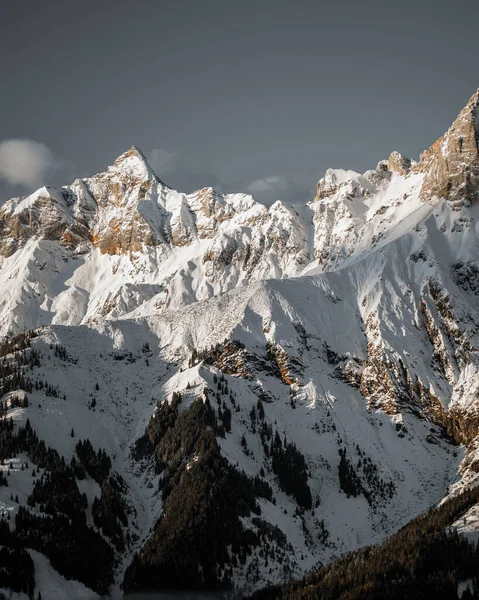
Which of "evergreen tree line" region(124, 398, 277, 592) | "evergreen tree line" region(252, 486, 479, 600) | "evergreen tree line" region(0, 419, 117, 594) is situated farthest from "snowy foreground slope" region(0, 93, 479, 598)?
"evergreen tree line" region(252, 486, 479, 600)

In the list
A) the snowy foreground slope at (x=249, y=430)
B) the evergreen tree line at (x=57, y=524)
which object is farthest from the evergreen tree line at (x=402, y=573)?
the evergreen tree line at (x=57, y=524)

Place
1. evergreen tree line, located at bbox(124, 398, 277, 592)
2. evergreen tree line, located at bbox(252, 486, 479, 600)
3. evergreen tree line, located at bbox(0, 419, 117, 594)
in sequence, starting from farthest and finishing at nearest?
evergreen tree line, located at bbox(124, 398, 277, 592)
evergreen tree line, located at bbox(0, 419, 117, 594)
evergreen tree line, located at bbox(252, 486, 479, 600)

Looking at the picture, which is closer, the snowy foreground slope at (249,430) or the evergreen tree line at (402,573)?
the evergreen tree line at (402,573)

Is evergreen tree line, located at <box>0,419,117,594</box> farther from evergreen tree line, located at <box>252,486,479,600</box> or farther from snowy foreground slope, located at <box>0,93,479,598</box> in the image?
evergreen tree line, located at <box>252,486,479,600</box>

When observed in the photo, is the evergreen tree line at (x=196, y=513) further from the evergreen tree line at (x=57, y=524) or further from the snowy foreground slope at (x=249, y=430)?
the evergreen tree line at (x=57, y=524)

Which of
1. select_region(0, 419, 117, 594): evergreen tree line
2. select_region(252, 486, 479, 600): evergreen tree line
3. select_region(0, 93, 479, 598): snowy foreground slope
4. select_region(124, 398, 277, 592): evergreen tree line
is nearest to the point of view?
select_region(252, 486, 479, 600): evergreen tree line

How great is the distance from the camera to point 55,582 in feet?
358

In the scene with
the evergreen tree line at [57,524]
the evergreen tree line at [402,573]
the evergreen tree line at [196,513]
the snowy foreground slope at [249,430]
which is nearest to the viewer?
the evergreen tree line at [402,573]

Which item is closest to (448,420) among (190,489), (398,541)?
(398,541)

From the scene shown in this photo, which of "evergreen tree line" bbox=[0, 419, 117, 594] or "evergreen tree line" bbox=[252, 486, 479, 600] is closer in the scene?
"evergreen tree line" bbox=[252, 486, 479, 600]

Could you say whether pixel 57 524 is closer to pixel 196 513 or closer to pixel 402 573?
pixel 196 513

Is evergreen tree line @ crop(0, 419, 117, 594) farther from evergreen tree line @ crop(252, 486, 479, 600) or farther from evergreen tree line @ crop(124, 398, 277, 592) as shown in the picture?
evergreen tree line @ crop(252, 486, 479, 600)

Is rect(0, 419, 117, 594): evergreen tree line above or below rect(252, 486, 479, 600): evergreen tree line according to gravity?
above

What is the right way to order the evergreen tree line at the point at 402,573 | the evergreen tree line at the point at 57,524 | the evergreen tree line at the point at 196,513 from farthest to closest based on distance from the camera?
the evergreen tree line at the point at 196,513
the evergreen tree line at the point at 57,524
the evergreen tree line at the point at 402,573
